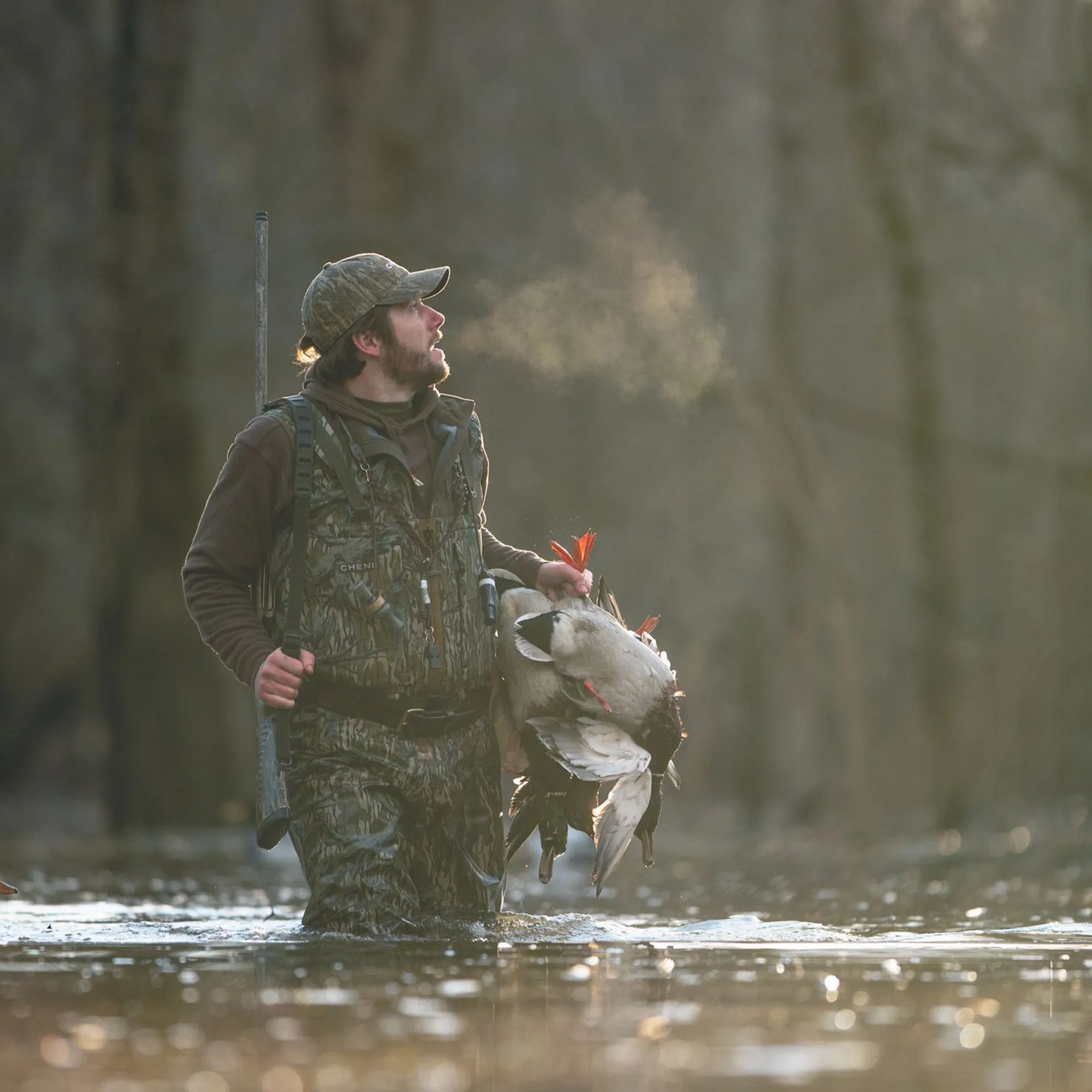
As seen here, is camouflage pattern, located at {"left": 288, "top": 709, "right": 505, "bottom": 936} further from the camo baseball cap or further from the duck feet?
the camo baseball cap

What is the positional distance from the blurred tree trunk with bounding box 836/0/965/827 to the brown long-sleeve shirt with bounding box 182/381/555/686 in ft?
32.7

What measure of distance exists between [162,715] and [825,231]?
5625 millimetres

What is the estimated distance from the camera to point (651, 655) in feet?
22.2

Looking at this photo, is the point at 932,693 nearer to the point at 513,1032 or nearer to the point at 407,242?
the point at 407,242

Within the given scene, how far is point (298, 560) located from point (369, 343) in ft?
2.22

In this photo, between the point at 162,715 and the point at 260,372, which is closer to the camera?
the point at 260,372

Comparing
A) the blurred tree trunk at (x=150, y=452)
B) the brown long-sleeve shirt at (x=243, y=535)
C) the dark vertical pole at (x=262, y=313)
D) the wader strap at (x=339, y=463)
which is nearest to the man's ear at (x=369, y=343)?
the brown long-sleeve shirt at (x=243, y=535)

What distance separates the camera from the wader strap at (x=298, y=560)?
6.42m

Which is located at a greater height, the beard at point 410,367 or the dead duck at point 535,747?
the beard at point 410,367

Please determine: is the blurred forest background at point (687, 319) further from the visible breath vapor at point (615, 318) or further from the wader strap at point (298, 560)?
the wader strap at point (298, 560)

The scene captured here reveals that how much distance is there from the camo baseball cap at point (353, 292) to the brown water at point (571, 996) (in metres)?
1.69

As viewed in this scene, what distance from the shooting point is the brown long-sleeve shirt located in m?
6.48

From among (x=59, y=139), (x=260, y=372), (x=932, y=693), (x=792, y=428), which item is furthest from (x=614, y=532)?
(x=260, y=372)

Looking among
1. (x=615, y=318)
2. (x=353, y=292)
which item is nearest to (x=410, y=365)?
(x=353, y=292)
